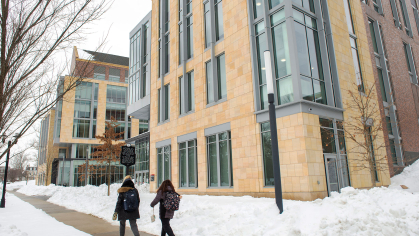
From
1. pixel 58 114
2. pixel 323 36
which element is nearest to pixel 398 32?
pixel 323 36

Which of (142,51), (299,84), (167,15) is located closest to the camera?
(299,84)

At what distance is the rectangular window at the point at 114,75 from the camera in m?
62.6

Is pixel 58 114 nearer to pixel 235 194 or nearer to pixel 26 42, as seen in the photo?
pixel 235 194

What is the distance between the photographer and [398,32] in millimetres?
26844

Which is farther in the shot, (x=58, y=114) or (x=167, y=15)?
(x=58, y=114)

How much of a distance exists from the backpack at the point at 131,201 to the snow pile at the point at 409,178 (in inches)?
679

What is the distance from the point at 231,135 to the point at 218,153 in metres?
1.71

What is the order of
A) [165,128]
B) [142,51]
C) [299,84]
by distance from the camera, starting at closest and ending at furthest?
[299,84] → [165,128] → [142,51]

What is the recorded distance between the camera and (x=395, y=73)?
2475 centimetres

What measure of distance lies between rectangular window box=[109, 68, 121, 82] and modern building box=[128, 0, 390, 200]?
43.3 m

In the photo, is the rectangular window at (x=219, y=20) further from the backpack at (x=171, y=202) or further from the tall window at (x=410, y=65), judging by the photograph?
the tall window at (x=410, y=65)

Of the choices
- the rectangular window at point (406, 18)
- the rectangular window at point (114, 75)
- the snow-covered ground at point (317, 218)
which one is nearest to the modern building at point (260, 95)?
the snow-covered ground at point (317, 218)

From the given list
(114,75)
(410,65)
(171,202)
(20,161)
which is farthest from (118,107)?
(171,202)

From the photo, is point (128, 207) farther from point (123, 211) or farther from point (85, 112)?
point (85, 112)
